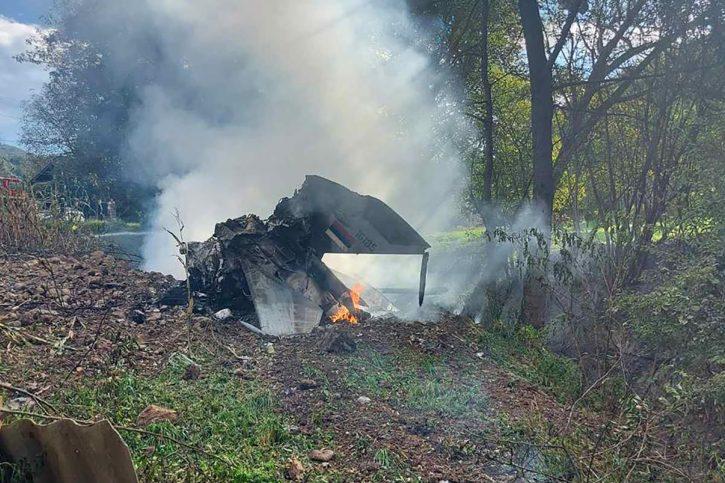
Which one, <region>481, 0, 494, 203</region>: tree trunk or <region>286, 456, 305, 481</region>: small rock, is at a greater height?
<region>481, 0, 494, 203</region>: tree trunk

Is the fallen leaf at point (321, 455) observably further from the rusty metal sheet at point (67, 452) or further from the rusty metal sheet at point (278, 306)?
the rusty metal sheet at point (278, 306)

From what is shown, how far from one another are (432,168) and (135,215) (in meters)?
12.2

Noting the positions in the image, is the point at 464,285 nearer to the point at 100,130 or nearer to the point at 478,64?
the point at 478,64

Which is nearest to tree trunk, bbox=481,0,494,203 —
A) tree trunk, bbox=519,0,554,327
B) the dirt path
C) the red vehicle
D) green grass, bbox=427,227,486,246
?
tree trunk, bbox=519,0,554,327

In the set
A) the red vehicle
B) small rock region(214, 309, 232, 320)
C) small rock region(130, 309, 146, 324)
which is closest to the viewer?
small rock region(130, 309, 146, 324)

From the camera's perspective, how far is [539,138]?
6680 millimetres

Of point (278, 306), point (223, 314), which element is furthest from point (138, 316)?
point (278, 306)

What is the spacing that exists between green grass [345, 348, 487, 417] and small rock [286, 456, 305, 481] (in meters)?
1.21

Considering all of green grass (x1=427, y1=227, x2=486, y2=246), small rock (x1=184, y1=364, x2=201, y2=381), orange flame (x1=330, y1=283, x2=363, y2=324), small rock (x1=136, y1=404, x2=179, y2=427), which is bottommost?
small rock (x1=136, y1=404, x2=179, y2=427)

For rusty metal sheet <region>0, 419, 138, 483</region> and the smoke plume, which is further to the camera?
the smoke plume

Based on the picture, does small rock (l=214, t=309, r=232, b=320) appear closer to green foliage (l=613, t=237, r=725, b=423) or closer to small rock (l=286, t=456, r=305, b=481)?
small rock (l=286, t=456, r=305, b=481)

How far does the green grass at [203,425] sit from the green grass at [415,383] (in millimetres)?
871

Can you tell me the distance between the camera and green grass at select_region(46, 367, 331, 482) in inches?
110

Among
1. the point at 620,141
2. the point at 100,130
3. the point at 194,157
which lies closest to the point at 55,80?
the point at 100,130
